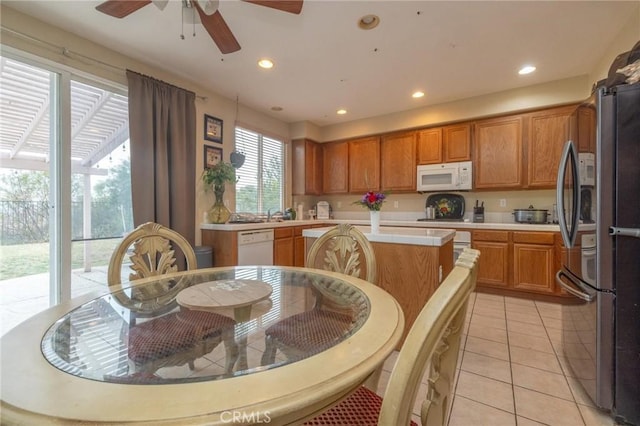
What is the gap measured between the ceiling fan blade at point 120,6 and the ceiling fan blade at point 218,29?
1.01 ft

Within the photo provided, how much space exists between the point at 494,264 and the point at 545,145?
1.65 m

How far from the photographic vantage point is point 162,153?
115 inches

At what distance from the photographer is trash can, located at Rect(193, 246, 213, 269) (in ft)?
10.5

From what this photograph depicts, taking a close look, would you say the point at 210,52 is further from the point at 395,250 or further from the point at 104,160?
the point at 395,250

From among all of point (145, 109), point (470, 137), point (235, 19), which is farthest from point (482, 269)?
point (145, 109)

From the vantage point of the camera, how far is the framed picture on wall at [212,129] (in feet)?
11.6

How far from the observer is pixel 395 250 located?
7.39 ft

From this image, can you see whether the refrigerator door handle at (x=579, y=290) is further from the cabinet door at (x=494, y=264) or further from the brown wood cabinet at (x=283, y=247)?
the brown wood cabinet at (x=283, y=247)

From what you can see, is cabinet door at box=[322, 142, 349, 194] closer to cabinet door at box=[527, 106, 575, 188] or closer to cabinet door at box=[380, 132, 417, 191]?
cabinet door at box=[380, 132, 417, 191]

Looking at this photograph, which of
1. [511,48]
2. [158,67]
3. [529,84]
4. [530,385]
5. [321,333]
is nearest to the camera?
[321,333]

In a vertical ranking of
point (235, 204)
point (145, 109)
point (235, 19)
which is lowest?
point (235, 204)

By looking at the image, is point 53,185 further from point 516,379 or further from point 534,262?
point 534,262

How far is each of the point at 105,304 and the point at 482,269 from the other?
3.88m

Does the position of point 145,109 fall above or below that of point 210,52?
below
